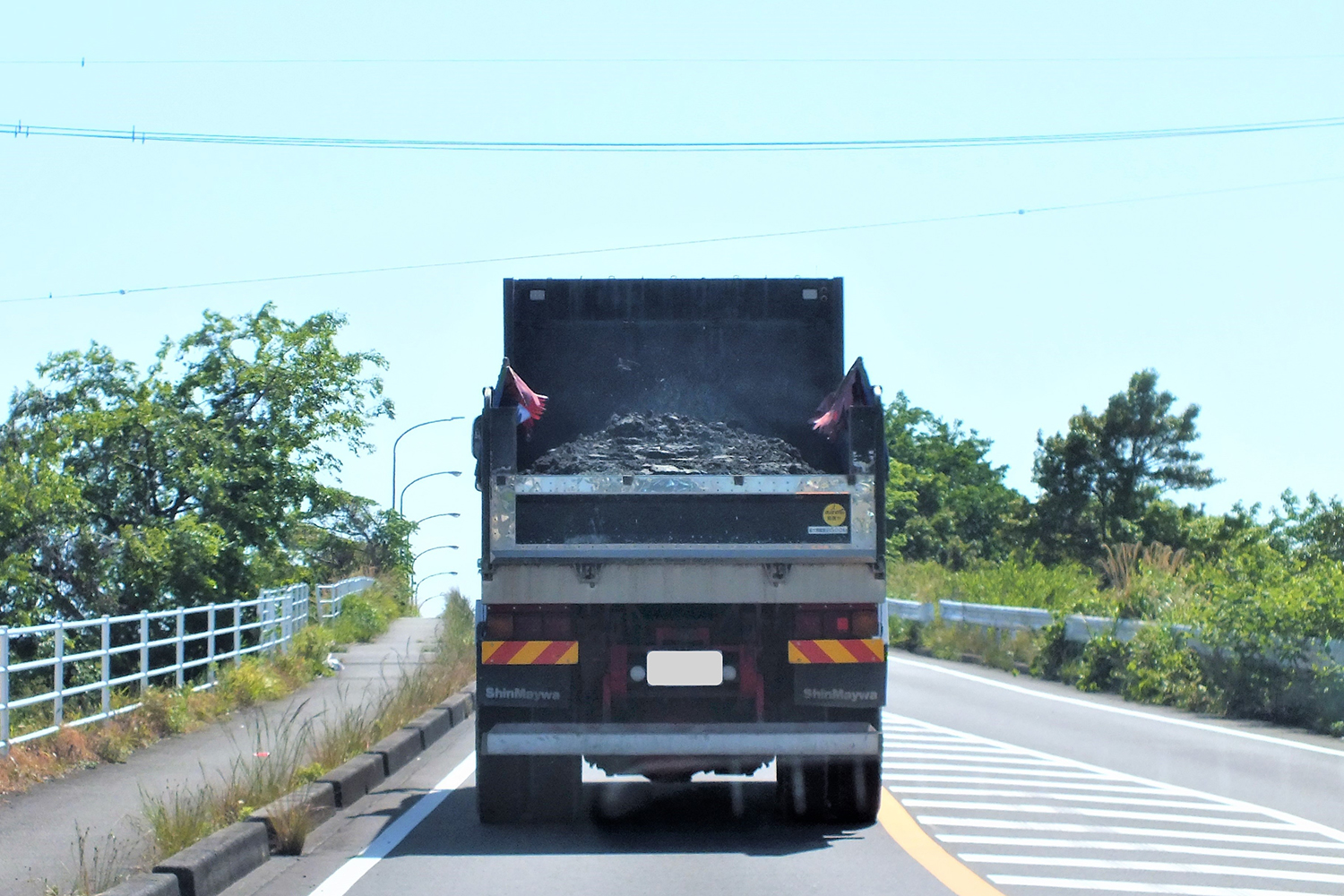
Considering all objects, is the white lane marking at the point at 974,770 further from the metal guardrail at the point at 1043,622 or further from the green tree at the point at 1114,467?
the green tree at the point at 1114,467

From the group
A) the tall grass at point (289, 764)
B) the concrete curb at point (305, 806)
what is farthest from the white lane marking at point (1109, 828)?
the tall grass at point (289, 764)

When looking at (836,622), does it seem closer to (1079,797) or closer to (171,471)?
(1079,797)

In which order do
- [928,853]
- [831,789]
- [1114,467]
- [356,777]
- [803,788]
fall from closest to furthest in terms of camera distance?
[928,853], [831,789], [803,788], [356,777], [1114,467]

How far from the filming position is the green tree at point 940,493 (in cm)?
7794

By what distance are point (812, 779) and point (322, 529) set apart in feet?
69.7

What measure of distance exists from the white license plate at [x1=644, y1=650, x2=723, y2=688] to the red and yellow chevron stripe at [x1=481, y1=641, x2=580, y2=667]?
1.62ft

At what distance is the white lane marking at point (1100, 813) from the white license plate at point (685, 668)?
6.23 feet

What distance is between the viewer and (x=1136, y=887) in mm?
7219

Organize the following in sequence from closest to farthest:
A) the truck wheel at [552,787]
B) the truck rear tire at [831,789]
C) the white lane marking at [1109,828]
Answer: the white lane marking at [1109,828] → the truck rear tire at [831,789] → the truck wheel at [552,787]

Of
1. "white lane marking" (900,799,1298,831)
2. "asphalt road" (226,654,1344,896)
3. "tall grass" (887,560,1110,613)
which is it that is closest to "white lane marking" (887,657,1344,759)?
"asphalt road" (226,654,1344,896)

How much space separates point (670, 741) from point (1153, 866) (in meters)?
2.66

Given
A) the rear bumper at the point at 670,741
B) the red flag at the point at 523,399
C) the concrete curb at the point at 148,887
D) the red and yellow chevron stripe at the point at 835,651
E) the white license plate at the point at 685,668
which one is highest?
the red flag at the point at 523,399

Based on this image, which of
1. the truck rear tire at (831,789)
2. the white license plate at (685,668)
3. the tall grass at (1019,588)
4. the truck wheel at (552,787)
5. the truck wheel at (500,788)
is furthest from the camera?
the tall grass at (1019,588)

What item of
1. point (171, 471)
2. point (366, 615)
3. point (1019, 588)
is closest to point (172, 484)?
point (171, 471)
